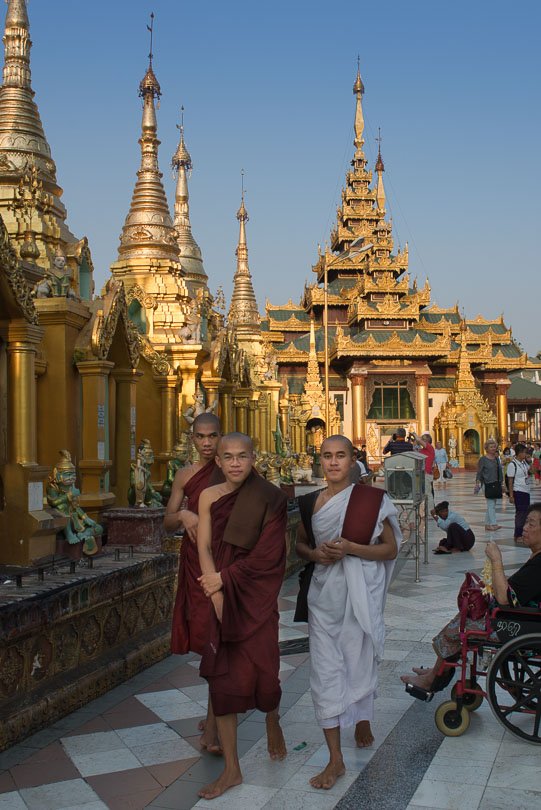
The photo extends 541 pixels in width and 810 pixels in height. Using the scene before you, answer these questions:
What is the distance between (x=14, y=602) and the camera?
15.4ft

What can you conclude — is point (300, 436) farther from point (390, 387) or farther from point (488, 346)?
point (488, 346)

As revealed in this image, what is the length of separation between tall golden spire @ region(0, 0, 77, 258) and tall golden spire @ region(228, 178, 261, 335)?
1952 centimetres

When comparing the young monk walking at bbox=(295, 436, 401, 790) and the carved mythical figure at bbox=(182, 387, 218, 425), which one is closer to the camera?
the young monk walking at bbox=(295, 436, 401, 790)

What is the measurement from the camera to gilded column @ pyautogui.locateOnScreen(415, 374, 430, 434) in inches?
1714

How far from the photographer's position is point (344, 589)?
14.3ft

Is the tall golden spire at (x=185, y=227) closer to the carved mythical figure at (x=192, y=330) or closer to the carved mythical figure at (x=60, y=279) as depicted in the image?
the carved mythical figure at (x=192, y=330)

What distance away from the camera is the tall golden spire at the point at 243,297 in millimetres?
30625

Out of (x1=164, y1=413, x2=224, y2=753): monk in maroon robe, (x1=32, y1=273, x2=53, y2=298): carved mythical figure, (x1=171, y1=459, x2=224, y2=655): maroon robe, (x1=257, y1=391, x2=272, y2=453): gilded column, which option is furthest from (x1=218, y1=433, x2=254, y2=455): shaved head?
(x1=257, y1=391, x2=272, y2=453): gilded column

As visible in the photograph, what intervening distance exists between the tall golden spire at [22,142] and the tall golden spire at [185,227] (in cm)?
1074

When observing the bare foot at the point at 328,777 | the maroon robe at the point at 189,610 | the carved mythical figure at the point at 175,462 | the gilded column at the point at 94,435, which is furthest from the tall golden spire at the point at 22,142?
the bare foot at the point at 328,777

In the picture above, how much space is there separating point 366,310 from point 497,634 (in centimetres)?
4081

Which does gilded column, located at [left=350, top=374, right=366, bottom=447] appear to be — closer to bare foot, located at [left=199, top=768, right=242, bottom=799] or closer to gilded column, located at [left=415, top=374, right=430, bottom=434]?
gilded column, located at [left=415, top=374, right=430, bottom=434]

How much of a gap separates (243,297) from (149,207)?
16564 millimetres

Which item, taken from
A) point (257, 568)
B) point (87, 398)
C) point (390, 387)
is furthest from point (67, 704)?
point (390, 387)
